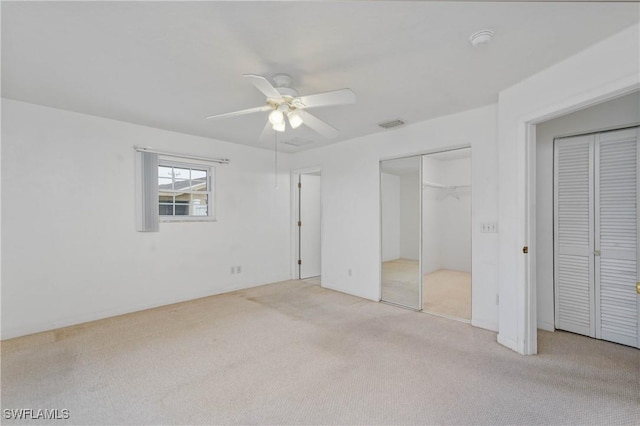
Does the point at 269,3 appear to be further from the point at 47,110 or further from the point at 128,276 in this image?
the point at 128,276

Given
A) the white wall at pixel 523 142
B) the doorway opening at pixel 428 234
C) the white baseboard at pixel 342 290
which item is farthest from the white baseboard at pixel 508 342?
the white baseboard at pixel 342 290

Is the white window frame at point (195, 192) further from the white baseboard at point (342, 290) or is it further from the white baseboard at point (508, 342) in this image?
the white baseboard at point (508, 342)

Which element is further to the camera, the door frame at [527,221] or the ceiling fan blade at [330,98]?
the door frame at [527,221]

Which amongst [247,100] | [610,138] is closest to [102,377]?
[247,100]

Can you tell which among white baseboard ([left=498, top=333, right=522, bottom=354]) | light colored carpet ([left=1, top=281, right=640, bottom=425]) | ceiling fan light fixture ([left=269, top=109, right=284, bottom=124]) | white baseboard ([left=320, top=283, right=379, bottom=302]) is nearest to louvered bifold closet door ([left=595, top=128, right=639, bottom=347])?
light colored carpet ([left=1, top=281, right=640, bottom=425])

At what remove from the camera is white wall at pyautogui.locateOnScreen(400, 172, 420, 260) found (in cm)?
397

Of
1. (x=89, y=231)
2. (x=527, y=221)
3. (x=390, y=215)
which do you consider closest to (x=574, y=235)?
(x=527, y=221)

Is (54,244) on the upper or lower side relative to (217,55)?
lower

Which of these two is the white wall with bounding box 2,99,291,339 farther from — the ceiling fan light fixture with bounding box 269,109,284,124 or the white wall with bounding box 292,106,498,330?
the ceiling fan light fixture with bounding box 269,109,284,124

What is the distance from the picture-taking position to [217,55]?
2.12m

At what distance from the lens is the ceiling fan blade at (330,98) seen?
203cm

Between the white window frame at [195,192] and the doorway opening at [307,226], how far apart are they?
5.31 ft

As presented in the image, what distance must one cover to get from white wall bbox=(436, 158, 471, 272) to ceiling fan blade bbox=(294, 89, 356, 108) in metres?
4.74

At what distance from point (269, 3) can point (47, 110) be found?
317cm
